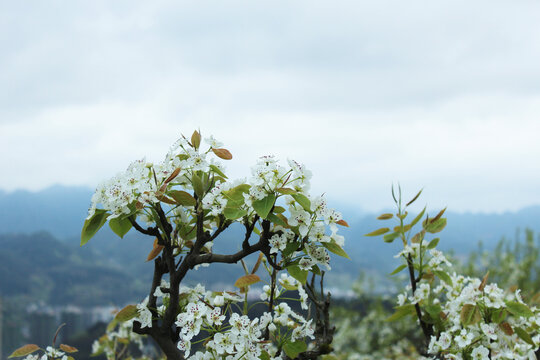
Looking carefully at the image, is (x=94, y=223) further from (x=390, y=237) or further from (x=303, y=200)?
(x=390, y=237)

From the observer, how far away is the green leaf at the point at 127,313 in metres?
1.60

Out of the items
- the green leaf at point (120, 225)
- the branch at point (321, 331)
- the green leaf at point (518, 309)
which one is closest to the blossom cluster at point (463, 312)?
the green leaf at point (518, 309)

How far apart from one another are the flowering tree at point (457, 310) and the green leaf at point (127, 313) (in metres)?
1.11

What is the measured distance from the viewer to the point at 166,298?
172 centimetres

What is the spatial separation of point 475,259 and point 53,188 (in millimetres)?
194843

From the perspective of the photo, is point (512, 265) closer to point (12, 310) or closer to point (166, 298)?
point (166, 298)

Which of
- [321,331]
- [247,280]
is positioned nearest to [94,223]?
[247,280]

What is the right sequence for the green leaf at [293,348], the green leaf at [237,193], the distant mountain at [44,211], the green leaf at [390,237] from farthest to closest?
the distant mountain at [44,211] → the green leaf at [390,237] → the green leaf at [293,348] → the green leaf at [237,193]

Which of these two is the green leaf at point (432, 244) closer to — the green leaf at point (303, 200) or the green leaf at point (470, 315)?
the green leaf at point (470, 315)

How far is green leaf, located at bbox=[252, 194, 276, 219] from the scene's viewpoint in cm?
129

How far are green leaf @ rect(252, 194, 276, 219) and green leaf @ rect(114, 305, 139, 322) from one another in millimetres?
636

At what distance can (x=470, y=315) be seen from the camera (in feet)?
6.13

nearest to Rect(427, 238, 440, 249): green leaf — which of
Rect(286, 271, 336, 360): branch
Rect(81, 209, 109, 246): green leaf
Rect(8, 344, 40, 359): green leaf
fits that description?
Rect(286, 271, 336, 360): branch

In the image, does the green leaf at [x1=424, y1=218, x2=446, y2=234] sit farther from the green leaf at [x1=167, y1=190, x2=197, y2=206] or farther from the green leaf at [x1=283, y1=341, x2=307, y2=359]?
the green leaf at [x1=167, y1=190, x2=197, y2=206]
